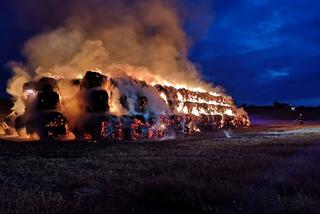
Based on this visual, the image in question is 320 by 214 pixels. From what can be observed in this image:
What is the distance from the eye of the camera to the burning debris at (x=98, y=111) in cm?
2514

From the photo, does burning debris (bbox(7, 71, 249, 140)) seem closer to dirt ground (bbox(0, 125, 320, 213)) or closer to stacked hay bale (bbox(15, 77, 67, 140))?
stacked hay bale (bbox(15, 77, 67, 140))

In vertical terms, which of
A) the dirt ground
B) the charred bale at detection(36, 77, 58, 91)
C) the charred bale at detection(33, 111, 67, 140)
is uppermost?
the charred bale at detection(36, 77, 58, 91)

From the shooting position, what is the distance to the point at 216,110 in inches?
1773

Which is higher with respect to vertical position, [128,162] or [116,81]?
[116,81]

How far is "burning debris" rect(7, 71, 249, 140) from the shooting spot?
2514 cm

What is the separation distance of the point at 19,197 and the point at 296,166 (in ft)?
22.3

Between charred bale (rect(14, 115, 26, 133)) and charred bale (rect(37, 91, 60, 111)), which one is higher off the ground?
charred bale (rect(37, 91, 60, 111))

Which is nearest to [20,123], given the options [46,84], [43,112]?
[43,112]

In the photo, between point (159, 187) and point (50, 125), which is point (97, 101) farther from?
point (159, 187)

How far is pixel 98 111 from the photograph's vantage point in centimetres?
2573

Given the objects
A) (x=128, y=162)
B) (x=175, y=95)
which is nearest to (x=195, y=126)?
(x=175, y=95)

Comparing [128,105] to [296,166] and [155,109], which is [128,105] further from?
[296,166]

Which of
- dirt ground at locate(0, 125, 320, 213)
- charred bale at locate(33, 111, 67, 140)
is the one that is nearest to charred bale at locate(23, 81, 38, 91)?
charred bale at locate(33, 111, 67, 140)

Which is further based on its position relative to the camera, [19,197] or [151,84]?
[151,84]
